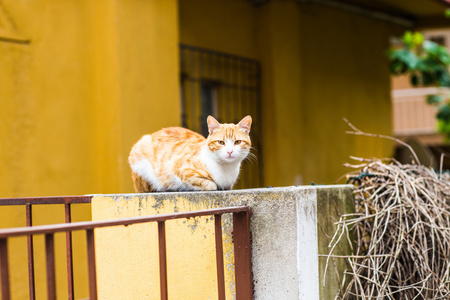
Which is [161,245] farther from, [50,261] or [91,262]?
[50,261]

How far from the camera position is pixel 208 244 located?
2.09 metres

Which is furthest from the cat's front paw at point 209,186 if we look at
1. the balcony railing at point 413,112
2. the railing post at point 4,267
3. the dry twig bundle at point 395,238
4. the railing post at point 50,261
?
the balcony railing at point 413,112

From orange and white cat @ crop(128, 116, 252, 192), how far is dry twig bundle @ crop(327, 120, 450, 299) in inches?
23.1

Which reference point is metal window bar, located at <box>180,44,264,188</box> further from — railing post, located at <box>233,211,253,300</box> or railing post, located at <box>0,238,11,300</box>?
railing post, located at <box>0,238,11,300</box>

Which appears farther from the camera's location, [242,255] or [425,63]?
[425,63]

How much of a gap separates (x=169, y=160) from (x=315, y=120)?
4.73 meters

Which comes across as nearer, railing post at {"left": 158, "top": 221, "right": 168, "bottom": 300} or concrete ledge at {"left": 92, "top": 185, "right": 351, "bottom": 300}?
railing post at {"left": 158, "top": 221, "right": 168, "bottom": 300}

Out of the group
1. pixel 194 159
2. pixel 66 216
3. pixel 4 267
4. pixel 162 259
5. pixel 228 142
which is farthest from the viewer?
pixel 194 159

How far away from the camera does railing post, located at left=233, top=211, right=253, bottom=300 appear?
1.96 metres

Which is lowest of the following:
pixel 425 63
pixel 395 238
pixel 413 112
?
pixel 395 238

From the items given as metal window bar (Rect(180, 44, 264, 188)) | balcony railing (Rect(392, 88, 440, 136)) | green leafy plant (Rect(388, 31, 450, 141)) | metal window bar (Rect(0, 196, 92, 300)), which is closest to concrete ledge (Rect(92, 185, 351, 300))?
metal window bar (Rect(0, 196, 92, 300))

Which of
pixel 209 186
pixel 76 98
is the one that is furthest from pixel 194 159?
pixel 76 98

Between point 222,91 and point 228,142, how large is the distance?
3.75 metres

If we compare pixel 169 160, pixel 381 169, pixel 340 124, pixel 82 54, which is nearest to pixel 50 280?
pixel 169 160
